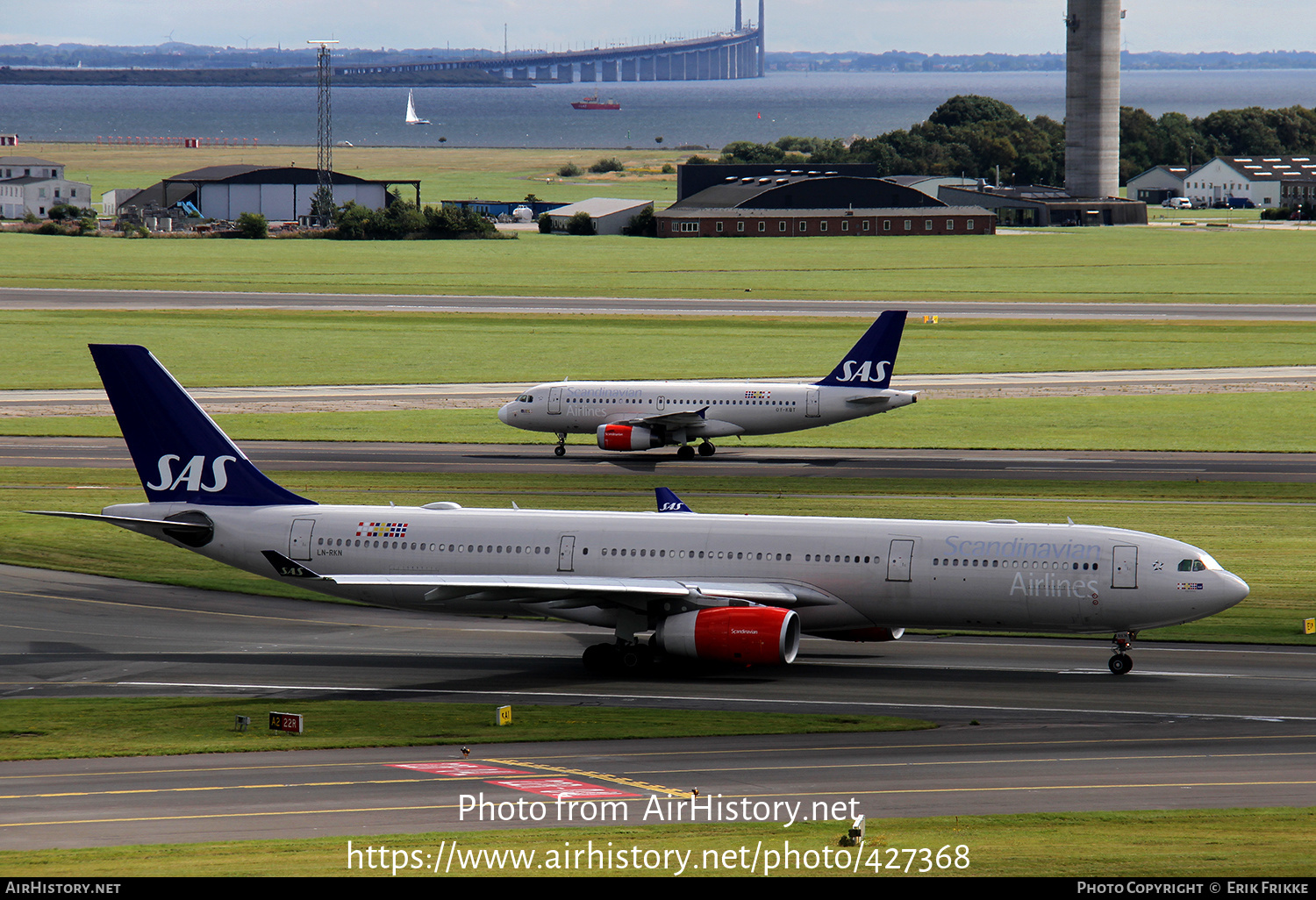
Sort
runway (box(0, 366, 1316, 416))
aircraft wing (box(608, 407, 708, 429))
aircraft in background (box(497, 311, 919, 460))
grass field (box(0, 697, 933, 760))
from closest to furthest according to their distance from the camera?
grass field (box(0, 697, 933, 760))
aircraft in background (box(497, 311, 919, 460))
aircraft wing (box(608, 407, 708, 429))
runway (box(0, 366, 1316, 416))

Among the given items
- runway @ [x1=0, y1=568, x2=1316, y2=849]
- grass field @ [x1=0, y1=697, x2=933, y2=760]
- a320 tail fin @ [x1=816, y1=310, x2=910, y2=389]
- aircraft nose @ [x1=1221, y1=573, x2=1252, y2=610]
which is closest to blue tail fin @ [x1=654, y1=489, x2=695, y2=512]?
runway @ [x1=0, y1=568, x2=1316, y2=849]

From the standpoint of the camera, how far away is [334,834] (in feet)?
92.5

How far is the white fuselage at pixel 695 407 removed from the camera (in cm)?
8181

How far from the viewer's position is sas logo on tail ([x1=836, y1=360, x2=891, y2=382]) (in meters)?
80.8

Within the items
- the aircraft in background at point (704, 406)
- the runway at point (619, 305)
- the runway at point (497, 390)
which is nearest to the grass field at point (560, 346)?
the runway at point (497, 390)

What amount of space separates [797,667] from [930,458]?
1516 inches

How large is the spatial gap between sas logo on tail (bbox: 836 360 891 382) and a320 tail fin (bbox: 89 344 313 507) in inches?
1614

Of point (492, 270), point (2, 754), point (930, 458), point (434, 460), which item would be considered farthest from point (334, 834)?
point (492, 270)

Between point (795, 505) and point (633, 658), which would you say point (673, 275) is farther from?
point (633, 658)

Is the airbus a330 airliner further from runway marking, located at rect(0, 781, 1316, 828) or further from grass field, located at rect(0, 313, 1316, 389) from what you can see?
grass field, located at rect(0, 313, 1316, 389)

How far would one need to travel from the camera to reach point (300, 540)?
46.6 metres

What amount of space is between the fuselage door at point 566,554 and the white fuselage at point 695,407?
36.9m

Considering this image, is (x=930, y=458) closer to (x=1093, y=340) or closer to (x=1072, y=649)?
(x=1072, y=649)

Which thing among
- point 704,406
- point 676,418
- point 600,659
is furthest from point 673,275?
point 600,659
